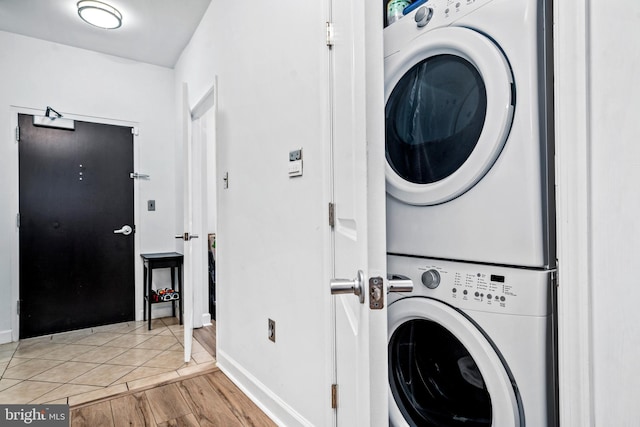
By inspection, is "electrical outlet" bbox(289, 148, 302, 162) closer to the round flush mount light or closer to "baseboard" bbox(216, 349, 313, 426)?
"baseboard" bbox(216, 349, 313, 426)

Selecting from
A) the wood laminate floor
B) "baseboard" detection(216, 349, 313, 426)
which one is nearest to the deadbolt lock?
"baseboard" detection(216, 349, 313, 426)

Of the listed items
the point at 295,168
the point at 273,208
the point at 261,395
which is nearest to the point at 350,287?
the point at 295,168

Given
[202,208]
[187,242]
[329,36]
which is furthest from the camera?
[202,208]

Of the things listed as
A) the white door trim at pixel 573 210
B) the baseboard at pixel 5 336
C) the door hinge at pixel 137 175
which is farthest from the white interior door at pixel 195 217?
the white door trim at pixel 573 210

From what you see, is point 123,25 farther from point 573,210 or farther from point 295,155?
point 573,210

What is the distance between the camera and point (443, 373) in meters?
1.04

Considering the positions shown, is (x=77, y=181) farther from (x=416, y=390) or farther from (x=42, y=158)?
(x=416, y=390)

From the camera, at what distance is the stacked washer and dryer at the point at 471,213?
83 centimetres

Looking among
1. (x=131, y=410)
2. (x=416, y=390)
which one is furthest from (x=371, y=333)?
(x=131, y=410)

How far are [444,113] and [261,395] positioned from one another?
64.3 inches

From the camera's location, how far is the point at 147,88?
352 centimetres

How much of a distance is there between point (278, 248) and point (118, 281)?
251 centimetres

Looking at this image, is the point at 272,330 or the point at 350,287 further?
the point at 272,330

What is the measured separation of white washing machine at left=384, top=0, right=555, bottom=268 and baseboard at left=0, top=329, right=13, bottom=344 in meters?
3.50
